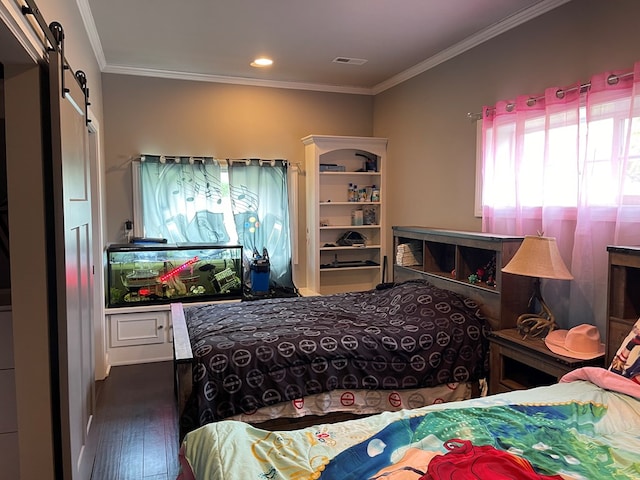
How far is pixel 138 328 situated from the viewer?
4219mm

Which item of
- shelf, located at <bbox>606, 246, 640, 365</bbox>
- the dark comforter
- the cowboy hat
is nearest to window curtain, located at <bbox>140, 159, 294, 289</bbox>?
the dark comforter

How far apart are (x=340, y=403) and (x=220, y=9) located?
2.57m

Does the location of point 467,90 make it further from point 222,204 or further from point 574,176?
point 222,204

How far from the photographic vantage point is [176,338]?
9.29 ft

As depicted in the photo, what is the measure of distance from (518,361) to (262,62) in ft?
10.5

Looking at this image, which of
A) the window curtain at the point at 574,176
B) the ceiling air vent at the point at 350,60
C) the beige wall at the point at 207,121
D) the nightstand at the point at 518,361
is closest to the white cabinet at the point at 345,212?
the beige wall at the point at 207,121

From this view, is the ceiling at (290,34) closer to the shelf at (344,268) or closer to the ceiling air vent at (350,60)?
the ceiling air vent at (350,60)

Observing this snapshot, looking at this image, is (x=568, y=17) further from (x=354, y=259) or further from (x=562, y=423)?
(x=354, y=259)

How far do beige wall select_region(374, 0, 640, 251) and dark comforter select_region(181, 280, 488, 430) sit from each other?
1014 millimetres

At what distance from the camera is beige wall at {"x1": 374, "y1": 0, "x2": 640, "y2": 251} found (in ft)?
8.75

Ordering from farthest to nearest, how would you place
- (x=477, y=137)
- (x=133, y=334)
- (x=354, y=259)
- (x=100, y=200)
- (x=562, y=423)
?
(x=354, y=259), (x=133, y=334), (x=100, y=200), (x=477, y=137), (x=562, y=423)

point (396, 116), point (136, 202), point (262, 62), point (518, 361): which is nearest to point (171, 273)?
point (136, 202)

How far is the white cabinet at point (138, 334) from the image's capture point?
4156 millimetres

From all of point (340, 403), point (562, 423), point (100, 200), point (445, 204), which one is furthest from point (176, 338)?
point (445, 204)
